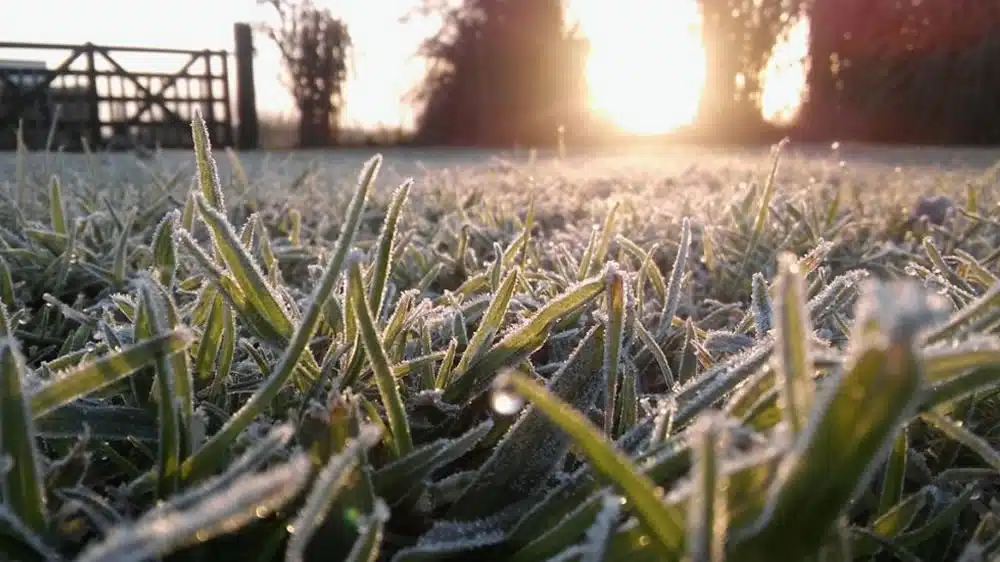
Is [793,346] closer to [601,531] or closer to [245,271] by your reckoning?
[601,531]

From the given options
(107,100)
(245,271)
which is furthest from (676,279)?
(107,100)

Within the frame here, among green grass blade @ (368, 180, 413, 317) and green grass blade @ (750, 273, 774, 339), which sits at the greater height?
green grass blade @ (368, 180, 413, 317)

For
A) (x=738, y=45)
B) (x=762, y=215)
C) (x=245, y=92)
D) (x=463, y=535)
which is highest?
(x=738, y=45)

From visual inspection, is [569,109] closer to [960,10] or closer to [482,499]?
[960,10]

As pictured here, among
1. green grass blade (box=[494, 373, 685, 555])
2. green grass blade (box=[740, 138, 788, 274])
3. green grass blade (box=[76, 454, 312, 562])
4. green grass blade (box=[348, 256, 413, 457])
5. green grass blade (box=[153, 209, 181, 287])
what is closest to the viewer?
green grass blade (box=[76, 454, 312, 562])

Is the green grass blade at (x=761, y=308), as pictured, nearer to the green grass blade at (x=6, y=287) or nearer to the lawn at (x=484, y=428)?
the lawn at (x=484, y=428)

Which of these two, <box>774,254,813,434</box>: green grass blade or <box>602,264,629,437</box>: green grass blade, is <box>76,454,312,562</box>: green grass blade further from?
<box>602,264,629,437</box>: green grass blade

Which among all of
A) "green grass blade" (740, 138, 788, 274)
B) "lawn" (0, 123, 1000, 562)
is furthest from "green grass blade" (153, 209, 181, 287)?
"green grass blade" (740, 138, 788, 274)

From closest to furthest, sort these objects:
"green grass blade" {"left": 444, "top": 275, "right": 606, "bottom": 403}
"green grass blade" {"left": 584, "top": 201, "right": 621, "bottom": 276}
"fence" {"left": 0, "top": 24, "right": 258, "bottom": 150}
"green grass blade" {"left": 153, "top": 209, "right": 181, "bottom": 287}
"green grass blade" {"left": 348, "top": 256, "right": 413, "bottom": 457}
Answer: "green grass blade" {"left": 348, "top": 256, "right": 413, "bottom": 457}, "green grass blade" {"left": 444, "top": 275, "right": 606, "bottom": 403}, "green grass blade" {"left": 153, "top": 209, "right": 181, "bottom": 287}, "green grass blade" {"left": 584, "top": 201, "right": 621, "bottom": 276}, "fence" {"left": 0, "top": 24, "right": 258, "bottom": 150}
